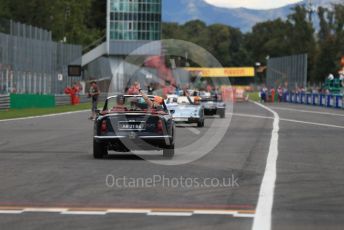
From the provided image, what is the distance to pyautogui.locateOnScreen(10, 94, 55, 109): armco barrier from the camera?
4762 cm

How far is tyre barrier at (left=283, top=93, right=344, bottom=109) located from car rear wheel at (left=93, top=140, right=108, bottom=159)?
158ft

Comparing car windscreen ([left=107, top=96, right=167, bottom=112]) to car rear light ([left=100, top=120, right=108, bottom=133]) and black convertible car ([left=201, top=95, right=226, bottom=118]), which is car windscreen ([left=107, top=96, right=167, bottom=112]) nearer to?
car rear light ([left=100, top=120, right=108, bottom=133])

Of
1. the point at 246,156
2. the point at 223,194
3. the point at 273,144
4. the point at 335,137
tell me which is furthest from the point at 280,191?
the point at 335,137

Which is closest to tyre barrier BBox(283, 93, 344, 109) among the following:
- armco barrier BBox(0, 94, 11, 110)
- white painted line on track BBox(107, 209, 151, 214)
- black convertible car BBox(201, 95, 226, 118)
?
black convertible car BBox(201, 95, 226, 118)

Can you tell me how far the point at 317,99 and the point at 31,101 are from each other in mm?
31434

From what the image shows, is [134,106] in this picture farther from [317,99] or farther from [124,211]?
[317,99]

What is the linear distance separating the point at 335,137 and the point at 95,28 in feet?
400

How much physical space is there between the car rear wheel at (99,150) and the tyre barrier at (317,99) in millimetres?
48208

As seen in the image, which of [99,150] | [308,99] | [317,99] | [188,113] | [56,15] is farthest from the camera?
[56,15]

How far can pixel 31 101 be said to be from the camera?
169ft

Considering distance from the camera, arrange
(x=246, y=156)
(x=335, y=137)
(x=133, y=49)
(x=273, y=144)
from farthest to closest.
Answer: (x=133, y=49) < (x=335, y=137) < (x=273, y=144) < (x=246, y=156)

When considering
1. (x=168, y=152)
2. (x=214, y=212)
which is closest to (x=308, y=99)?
(x=168, y=152)

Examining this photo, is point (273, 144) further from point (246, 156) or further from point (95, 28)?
point (95, 28)

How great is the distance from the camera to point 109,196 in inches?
431
